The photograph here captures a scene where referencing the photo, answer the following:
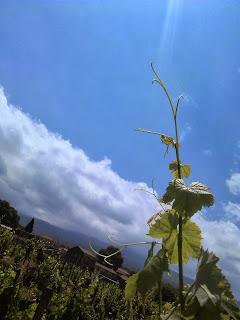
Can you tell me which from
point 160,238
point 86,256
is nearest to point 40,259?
point 160,238

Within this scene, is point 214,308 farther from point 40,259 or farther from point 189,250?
point 40,259

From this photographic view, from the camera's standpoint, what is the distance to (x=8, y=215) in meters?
77.0

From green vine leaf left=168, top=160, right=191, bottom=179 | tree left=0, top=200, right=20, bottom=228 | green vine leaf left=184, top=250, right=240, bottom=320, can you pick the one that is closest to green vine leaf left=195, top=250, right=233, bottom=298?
green vine leaf left=184, top=250, right=240, bottom=320

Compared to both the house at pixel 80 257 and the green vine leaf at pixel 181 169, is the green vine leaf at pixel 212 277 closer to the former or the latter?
the green vine leaf at pixel 181 169

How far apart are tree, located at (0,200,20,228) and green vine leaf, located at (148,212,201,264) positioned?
78754 mm

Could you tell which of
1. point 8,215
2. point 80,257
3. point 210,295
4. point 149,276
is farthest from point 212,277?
point 8,215

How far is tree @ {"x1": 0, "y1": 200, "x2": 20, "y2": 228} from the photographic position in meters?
76.4

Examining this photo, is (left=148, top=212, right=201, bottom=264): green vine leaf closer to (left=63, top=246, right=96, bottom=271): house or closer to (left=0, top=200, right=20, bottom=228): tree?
(left=63, top=246, right=96, bottom=271): house

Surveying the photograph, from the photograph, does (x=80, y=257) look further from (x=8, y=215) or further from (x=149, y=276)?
(x=149, y=276)

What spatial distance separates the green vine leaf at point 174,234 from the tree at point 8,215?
78754 millimetres

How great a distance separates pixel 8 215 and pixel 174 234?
263 ft

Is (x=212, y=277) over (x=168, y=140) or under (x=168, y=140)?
under

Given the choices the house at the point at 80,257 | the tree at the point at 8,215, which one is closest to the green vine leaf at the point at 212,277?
the house at the point at 80,257

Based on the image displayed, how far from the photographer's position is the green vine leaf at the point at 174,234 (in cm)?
159
